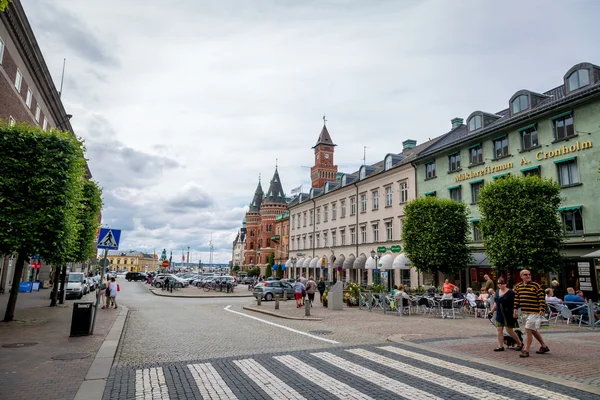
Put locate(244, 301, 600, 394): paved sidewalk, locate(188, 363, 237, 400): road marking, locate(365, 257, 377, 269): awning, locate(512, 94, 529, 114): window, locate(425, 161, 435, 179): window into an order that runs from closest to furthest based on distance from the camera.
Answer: locate(188, 363, 237, 400): road marking → locate(244, 301, 600, 394): paved sidewalk → locate(512, 94, 529, 114): window → locate(425, 161, 435, 179): window → locate(365, 257, 377, 269): awning

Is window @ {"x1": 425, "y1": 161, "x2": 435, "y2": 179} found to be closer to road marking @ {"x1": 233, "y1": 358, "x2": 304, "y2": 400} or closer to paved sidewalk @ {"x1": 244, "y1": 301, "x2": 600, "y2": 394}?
paved sidewalk @ {"x1": 244, "y1": 301, "x2": 600, "y2": 394}

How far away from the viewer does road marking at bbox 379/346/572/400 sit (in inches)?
248

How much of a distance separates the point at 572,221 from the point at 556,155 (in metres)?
4.08

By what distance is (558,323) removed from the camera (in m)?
16.5

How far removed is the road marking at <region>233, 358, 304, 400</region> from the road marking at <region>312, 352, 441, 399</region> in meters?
1.52

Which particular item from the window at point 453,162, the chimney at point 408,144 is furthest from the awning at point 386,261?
the chimney at point 408,144

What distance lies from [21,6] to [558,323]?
1280 inches

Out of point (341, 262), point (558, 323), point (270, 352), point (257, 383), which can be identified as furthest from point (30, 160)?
point (341, 262)

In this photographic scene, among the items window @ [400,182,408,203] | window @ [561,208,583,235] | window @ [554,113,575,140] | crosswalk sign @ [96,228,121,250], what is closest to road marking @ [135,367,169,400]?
crosswalk sign @ [96,228,121,250]

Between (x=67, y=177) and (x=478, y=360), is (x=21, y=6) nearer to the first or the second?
(x=67, y=177)

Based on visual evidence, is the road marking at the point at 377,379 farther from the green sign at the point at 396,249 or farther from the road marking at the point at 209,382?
the green sign at the point at 396,249

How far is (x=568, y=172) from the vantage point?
2359cm

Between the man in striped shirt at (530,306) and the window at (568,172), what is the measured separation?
17.6 m

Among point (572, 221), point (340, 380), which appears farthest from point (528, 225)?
point (340, 380)
